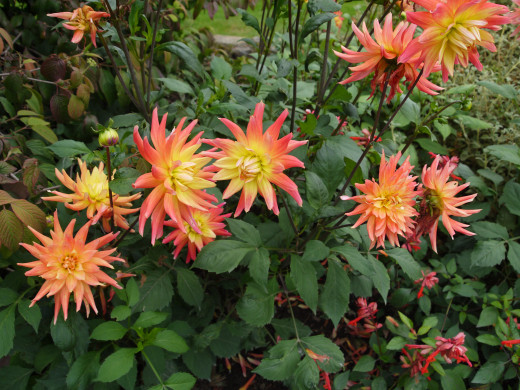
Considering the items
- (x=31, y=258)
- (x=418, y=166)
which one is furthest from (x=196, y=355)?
Answer: (x=418, y=166)

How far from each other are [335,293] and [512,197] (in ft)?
3.62

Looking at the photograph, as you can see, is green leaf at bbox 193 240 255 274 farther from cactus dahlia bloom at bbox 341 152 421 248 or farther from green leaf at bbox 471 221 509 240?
green leaf at bbox 471 221 509 240

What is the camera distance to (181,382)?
1.27 meters

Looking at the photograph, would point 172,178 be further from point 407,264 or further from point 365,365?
point 365,365

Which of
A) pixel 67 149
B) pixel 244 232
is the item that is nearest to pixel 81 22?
pixel 67 149

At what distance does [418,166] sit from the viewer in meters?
2.28

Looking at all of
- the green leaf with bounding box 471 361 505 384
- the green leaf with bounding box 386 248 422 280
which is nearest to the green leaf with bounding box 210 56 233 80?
the green leaf with bounding box 386 248 422 280

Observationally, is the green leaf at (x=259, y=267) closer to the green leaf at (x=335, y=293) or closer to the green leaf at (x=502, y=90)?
the green leaf at (x=335, y=293)

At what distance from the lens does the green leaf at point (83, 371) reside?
1264 millimetres

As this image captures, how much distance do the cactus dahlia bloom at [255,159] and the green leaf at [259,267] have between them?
0.33m

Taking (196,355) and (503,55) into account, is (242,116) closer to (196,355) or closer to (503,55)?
(196,355)

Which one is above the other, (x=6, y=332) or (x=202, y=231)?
(x=202, y=231)

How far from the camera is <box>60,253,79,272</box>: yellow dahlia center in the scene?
1.08m

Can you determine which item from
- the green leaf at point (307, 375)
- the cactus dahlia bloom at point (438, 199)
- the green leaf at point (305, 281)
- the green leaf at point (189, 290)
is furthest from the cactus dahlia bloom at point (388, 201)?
the green leaf at point (189, 290)
